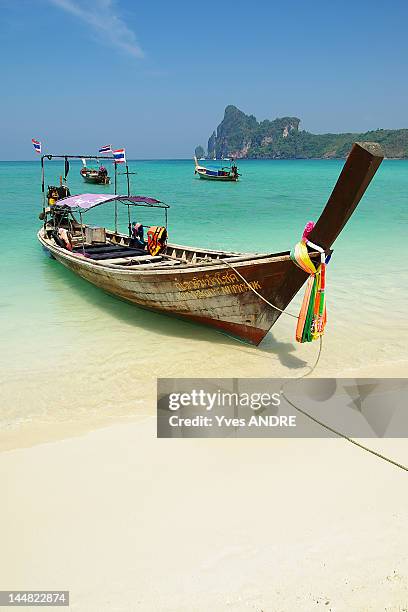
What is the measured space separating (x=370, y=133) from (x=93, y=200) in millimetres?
175575

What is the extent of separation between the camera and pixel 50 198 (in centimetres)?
1523

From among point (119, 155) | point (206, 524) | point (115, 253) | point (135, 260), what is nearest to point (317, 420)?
point (206, 524)

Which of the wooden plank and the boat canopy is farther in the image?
the boat canopy

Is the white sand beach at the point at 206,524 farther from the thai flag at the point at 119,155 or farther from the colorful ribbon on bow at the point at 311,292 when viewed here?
the thai flag at the point at 119,155

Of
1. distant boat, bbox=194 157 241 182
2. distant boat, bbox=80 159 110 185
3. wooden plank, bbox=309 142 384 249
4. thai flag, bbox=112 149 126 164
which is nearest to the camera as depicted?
wooden plank, bbox=309 142 384 249

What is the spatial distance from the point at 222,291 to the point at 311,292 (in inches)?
61.4

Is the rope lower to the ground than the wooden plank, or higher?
lower

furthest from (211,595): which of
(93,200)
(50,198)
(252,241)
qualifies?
(252,241)

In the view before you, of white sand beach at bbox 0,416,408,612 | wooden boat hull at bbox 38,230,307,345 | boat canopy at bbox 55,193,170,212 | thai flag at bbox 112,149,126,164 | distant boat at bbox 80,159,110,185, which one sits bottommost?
white sand beach at bbox 0,416,408,612

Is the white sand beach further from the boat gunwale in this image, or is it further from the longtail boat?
the boat gunwale

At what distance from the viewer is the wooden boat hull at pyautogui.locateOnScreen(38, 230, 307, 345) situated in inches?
253

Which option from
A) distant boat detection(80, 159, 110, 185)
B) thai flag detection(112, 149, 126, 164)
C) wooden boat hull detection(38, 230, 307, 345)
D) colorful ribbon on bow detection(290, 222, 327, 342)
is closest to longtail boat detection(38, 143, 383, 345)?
wooden boat hull detection(38, 230, 307, 345)

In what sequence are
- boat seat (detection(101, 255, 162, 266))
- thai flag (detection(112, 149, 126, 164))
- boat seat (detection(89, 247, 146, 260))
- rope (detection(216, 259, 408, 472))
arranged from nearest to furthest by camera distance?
rope (detection(216, 259, 408, 472)) < boat seat (detection(101, 255, 162, 266)) < boat seat (detection(89, 247, 146, 260)) < thai flag (detection(112, 149, 126, 164))

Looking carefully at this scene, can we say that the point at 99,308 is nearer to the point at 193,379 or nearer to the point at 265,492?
the point at 193,379
